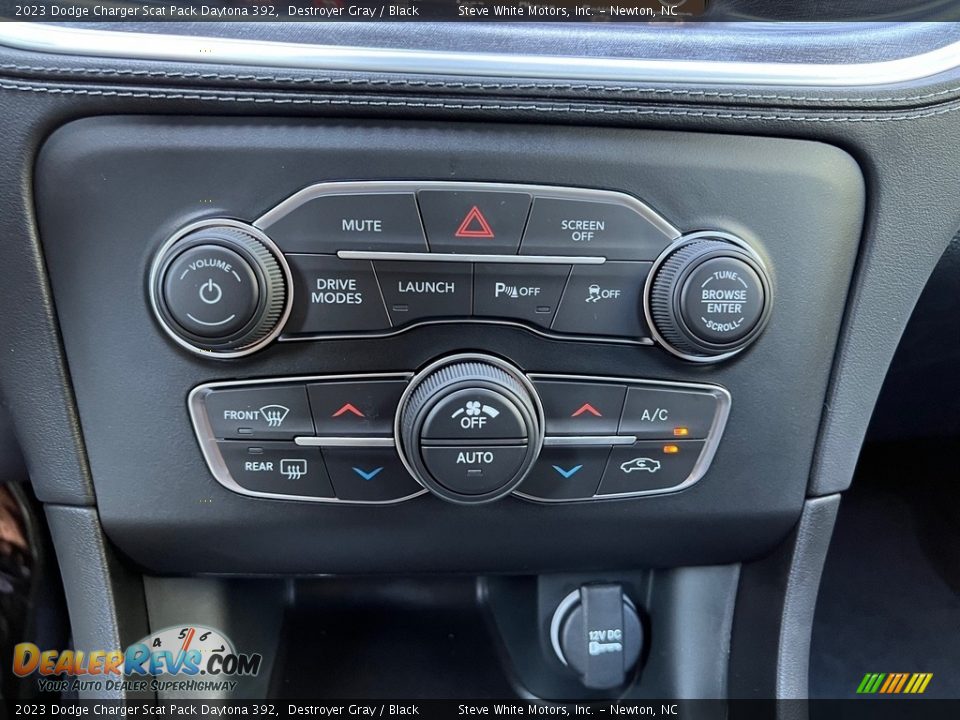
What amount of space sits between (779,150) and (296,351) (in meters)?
0.41

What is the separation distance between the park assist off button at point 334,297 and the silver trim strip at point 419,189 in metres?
0.04

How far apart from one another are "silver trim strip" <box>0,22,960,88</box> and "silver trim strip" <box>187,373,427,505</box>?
0.23 meters

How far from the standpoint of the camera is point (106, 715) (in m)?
0.76

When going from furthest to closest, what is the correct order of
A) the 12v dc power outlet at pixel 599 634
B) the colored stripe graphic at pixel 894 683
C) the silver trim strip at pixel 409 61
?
1. the colored stripe graphic at pixel 894 683
2. the 12v dc power outlet at pixel 599 634
3. the silver trim strip at pixel 409 61

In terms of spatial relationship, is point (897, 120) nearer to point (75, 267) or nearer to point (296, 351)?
point (296, 351)

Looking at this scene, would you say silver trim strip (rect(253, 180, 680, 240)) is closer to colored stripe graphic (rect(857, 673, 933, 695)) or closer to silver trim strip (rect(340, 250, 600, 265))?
silver trim strip (rect(340, 250, 600, 265))

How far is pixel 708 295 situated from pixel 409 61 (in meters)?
0.28

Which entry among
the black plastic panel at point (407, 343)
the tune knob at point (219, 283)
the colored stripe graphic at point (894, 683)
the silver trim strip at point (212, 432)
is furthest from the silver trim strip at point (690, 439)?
the colored stripe graphic at point (894, 683)

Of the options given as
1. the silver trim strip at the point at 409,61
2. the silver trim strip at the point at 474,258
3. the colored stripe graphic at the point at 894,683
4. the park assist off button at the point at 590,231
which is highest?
the silver trim strip at the point at 409,61

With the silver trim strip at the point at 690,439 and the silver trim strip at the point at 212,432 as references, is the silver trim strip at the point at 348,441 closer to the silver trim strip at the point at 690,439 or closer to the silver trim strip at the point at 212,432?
the silver trim strip at the point at 212,432

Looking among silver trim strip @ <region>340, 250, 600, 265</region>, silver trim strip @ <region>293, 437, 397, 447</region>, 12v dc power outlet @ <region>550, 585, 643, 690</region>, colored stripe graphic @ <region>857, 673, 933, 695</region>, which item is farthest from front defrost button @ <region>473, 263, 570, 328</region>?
colored stripe graphic @ <region>857, 673, 933, 695</region>

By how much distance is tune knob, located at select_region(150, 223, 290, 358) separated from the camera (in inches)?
23.2

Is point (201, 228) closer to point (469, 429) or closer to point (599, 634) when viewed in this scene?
point (469, 429)

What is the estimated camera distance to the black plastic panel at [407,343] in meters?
0.60
